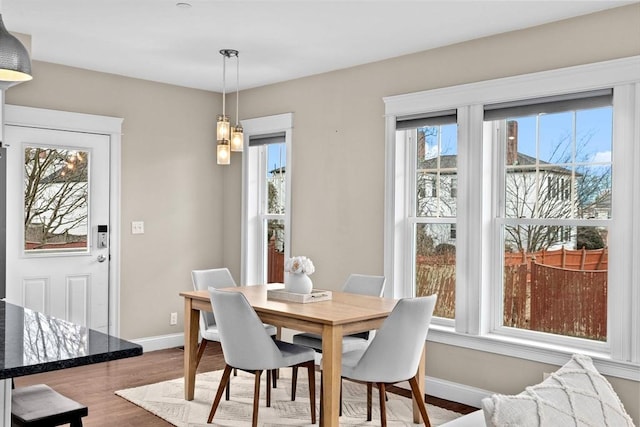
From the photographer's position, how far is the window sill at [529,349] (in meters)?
3.39

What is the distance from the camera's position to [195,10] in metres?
3.54

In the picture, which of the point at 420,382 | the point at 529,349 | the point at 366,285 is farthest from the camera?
the point at 366,285

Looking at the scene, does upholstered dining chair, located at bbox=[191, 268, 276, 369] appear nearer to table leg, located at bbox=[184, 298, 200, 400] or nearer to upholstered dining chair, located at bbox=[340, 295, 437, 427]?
table leg, located at bbox=[184, 298, 200, 400]

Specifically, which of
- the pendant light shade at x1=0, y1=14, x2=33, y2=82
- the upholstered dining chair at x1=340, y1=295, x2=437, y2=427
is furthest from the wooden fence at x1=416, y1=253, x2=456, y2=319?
the pendant light shade at x1=0, y1=14, x2=33, y2=82

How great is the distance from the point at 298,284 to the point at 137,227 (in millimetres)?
2240

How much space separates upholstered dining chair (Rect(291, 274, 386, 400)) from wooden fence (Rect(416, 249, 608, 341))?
1.94 ft

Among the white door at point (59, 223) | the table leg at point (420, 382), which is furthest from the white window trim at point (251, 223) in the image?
the table leg at point (420, 382)

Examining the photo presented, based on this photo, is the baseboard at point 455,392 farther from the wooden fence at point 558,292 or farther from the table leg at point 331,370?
the table leg at point 331,370

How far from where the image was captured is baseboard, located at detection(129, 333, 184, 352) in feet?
18.0

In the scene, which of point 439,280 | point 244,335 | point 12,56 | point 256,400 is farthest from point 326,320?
point 12,56

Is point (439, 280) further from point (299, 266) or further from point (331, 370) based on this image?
point (331, 370)

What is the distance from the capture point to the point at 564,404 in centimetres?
152

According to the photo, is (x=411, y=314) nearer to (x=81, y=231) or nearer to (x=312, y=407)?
(x=312, y=407)

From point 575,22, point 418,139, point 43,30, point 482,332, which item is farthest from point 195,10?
point 482,332
